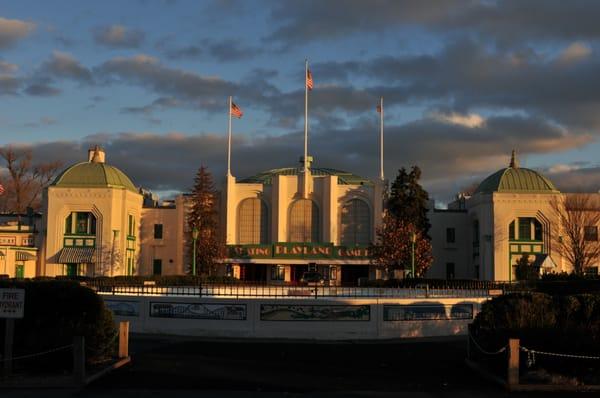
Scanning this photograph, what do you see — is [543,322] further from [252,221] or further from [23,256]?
[23,256]

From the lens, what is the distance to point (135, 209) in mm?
67062

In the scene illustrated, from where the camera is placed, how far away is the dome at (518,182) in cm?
6444

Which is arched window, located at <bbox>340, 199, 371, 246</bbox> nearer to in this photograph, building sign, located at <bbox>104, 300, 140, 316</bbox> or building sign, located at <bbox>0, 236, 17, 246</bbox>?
building sign, located at <bbox>0, 236, 17, 246</bbox>

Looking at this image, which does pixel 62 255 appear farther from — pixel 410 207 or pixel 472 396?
pixel 472 396

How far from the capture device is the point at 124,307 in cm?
2611

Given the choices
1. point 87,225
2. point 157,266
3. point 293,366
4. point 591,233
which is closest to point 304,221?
point 157,266

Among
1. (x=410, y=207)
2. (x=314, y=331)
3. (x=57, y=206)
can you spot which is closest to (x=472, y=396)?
(x=314, y=331)

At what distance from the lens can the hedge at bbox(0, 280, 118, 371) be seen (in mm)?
16625

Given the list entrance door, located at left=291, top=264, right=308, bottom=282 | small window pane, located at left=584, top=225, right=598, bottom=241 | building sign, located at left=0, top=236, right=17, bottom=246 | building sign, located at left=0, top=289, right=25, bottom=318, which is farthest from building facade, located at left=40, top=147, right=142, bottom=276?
building sign, located at left=0, top=289, right=25, bottom=318

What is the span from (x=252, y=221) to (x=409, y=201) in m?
15.2

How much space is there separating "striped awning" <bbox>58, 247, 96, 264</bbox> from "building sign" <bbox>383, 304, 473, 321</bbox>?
42565mm

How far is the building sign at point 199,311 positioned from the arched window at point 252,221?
141 feet

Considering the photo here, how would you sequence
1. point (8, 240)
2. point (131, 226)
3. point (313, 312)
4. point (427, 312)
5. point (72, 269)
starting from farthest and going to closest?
1. point (131, 226)
2. point (8, 240)
3. point (72, 269)
4. point (427, 312)
5. point (313, 312)

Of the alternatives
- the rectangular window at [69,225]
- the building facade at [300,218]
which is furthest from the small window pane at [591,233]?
the rectangular window at [69,225]
